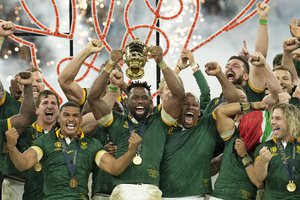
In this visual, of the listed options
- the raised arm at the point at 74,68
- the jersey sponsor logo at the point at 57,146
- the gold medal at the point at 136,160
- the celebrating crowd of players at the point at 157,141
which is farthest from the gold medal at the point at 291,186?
the raised arm at the point at 74,68

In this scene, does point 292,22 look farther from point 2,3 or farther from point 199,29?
point 2,3

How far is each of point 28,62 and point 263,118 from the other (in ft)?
12.4

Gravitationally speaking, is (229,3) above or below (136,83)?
above

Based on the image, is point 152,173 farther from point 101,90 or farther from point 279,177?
point 279,177

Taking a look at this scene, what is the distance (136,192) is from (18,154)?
93 centimetres

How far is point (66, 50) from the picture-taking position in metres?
11.1

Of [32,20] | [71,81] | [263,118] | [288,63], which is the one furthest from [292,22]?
[32,20]

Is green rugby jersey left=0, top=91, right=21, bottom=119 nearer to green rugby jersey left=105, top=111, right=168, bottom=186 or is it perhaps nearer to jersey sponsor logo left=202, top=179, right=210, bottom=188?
green rugby jersey left=105, top=111, right=168, bottom=186

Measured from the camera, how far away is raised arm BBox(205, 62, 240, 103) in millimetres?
8055

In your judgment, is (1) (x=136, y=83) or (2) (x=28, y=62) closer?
(1) (x=136, y=83)

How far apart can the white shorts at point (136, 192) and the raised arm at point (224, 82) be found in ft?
3.02

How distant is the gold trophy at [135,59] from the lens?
7.94 metres

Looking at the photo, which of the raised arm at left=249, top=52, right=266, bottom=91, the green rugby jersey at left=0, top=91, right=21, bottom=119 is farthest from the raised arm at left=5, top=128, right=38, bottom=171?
the raised arm at left=249, top=52, right=266, bottom=91

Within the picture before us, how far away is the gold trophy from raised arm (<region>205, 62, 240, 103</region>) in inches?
20.4
